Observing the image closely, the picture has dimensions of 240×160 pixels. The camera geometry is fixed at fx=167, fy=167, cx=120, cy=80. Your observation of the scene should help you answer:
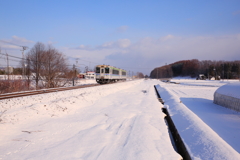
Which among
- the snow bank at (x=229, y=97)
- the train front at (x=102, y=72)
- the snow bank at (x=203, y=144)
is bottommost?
the snow bank at (x=203, y=144)

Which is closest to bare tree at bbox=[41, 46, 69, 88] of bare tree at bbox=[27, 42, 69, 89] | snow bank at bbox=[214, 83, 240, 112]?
bare tree at bbox=[27, 42, 69, 89]

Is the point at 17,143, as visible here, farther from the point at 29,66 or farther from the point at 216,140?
the point at 29,66

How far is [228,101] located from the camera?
37.3 feet

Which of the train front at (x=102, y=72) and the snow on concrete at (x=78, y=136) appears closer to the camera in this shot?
the snow on concrete at (x=78, y=136)

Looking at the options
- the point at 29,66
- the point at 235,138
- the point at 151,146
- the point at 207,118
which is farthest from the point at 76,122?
the point at 29,66

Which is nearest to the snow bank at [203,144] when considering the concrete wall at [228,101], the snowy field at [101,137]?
the snowy field at [101,137]

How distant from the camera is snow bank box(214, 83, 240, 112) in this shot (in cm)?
1028

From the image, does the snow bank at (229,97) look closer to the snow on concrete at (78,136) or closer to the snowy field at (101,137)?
the snowy field at (101,137)

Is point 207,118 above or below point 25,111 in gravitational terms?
below

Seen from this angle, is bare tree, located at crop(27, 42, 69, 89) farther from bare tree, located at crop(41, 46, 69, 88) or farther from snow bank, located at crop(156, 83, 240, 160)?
snow bank, located at crop(156, 83, 240, 160)

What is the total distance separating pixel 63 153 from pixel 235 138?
5932 mm

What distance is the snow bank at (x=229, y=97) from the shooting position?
10.3 m

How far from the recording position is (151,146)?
4.84m

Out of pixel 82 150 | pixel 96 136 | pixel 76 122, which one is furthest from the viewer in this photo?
pixel 76 122
